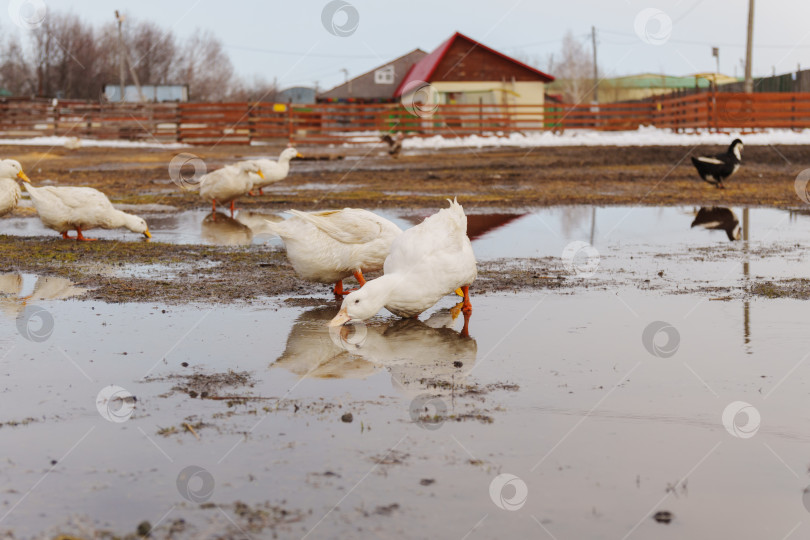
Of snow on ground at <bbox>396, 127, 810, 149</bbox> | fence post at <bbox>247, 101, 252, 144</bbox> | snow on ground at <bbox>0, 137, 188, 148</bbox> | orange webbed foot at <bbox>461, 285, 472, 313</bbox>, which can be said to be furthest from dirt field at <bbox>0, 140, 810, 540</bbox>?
fence post at <bbox>247, 101, 252, 144</bbox>

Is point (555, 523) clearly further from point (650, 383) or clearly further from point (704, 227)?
point (704, 227)

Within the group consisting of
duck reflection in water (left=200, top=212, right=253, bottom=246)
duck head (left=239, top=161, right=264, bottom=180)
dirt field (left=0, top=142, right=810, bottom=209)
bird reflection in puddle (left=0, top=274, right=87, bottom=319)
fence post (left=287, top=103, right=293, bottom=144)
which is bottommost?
duck reflection in water (left=200, top=212, right=253, bottom=246)

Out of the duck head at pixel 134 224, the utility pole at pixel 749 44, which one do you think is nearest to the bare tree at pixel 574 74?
the utility pole at pixel 749 44

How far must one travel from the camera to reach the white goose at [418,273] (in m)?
5.92

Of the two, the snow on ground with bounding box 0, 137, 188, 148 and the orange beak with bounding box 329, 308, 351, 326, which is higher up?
the snow on ground with bounding box 0, 137, 188, 148

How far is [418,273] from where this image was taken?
6102mm

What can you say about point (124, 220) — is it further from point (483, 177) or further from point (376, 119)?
point (376, 119)

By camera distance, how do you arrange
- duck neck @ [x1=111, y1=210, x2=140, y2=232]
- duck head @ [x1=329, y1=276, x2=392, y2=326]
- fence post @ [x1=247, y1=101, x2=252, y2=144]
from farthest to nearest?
fence post @ [x1=247, y1=101, x2=252, y2=144]
duck neck @ [x1=111, y1=210, x2=140, y2=232]
duck head @ [x1=329, y1=276, x2=392, y2=326]

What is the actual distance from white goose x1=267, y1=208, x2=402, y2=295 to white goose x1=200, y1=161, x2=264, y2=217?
278 inches

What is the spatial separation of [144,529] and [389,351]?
2700 mm

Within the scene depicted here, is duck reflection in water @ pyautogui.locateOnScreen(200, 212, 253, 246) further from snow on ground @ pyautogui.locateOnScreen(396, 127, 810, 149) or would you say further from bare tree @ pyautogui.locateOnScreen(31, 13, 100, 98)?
bare tree @ pyautogui.locateOnScreen(31, 13, 100, 98)

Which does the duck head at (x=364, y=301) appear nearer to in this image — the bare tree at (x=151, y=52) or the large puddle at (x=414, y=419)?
the large puddle at (x=414, y=419)

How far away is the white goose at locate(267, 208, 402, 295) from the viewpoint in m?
7.27

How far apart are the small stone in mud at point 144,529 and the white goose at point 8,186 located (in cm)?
901
